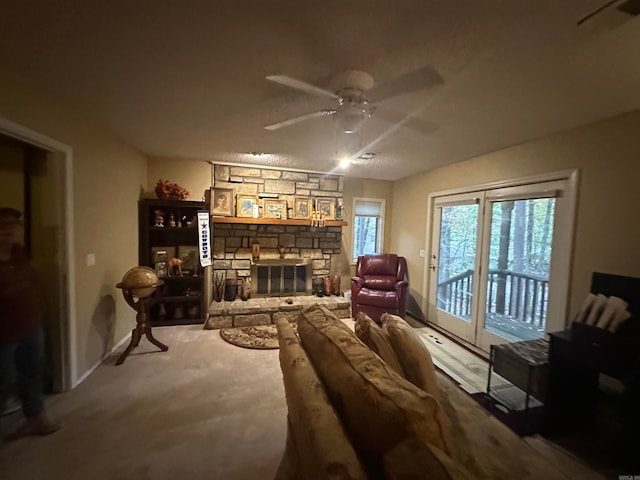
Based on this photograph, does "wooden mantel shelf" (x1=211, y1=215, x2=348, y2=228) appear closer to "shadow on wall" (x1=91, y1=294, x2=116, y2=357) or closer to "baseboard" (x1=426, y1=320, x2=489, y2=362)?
"shadow on wall" (x1=91, y1=294, x2=116, y2=357)

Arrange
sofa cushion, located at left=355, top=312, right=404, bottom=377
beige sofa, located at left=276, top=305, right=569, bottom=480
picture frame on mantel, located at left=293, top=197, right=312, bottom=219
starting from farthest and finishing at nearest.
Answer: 1. picture frame on mantel, located at left=293, top=197, right=312, bottom=219
2. sofa cushion, located at left=355, top=312, right=404, bottom=377
3. beige sofa, located at left=276, top=305, right=569, bottom=480

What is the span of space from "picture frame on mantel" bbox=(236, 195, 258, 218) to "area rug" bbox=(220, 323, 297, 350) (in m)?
1.74

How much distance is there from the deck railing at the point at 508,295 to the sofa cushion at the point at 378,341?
229 centimetres

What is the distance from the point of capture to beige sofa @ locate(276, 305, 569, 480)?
2.35 feet

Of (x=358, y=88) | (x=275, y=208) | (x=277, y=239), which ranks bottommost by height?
(x=277, y=239)

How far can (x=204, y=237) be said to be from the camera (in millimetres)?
3721

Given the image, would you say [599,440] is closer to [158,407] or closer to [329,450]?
[329,450]

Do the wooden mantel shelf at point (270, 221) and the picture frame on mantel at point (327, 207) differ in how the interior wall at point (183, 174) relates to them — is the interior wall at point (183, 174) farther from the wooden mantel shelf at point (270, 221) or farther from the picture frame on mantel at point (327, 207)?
the picture frame on mantel at point (327, 207)

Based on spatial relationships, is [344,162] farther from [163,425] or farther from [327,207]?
[163,425]

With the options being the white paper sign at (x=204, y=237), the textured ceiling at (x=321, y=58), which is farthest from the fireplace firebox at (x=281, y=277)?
the textured ceiling at (x=321, y=58)

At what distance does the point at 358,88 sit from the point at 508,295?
2.91m

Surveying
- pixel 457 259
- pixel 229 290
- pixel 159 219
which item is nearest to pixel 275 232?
pixel 229 290

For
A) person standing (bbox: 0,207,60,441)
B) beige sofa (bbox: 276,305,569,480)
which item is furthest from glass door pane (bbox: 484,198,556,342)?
person standing (bbox: 0,207,60,441)

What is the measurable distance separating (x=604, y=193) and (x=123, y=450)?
407 centimetres
